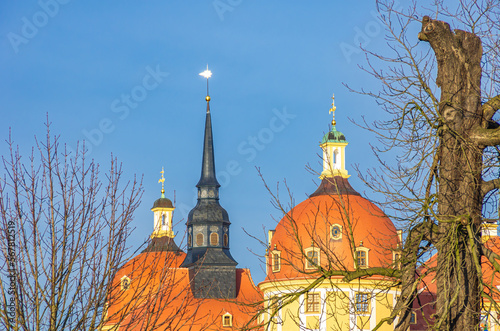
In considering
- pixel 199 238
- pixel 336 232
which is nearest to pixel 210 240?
pixel 199 238

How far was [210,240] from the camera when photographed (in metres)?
72.1

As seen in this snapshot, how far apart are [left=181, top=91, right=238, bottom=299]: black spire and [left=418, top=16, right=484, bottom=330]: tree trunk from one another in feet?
188

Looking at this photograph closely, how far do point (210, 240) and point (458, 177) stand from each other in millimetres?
60816

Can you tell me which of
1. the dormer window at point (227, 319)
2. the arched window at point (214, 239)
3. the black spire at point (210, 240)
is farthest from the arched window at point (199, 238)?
the dormer window at point (227, 319)

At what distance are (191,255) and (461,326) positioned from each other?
62338 millimetres

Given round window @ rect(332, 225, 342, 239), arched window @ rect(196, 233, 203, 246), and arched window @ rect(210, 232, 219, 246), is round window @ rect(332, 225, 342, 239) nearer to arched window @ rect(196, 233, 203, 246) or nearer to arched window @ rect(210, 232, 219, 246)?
arched window @ rect(210, 232, 219, 246)

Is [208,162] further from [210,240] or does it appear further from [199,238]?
[210,240]

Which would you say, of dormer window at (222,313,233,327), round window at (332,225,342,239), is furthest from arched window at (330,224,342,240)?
dormer window at (222,313,233,327)

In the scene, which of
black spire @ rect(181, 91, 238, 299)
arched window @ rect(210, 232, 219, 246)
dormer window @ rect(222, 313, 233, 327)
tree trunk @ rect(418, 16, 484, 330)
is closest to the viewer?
tree trunk @ rect(418, 16, 484, 330)

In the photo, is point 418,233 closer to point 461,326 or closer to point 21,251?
point 461,326

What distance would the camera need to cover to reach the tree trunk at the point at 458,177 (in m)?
11.5

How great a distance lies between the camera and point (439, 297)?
11672 millimetres

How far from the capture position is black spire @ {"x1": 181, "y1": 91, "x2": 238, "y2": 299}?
Result: 232 ft

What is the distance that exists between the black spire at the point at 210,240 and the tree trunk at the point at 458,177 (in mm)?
57299
